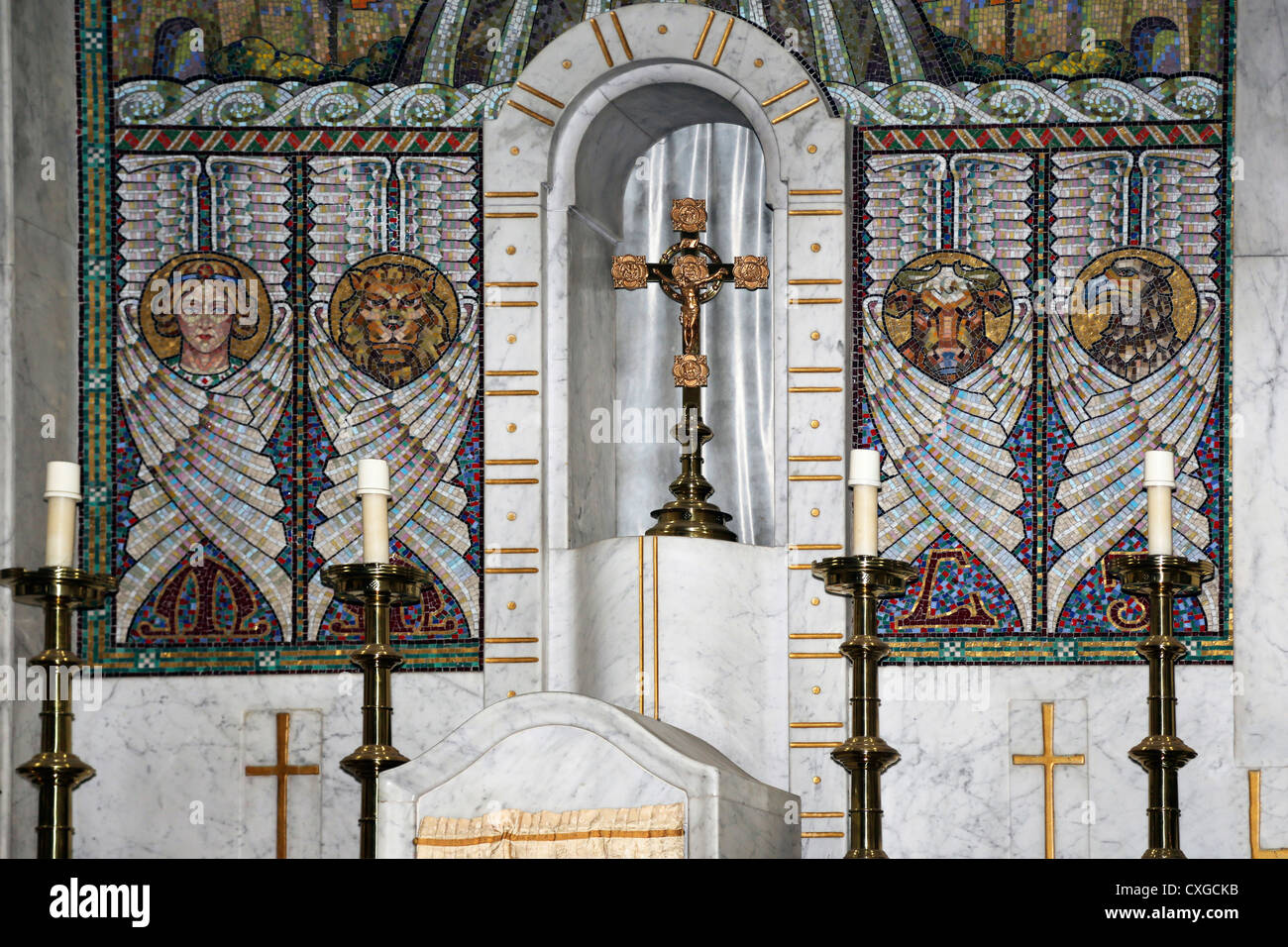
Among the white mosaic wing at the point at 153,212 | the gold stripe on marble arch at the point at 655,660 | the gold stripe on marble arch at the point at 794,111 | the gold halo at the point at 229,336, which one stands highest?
the gold stripe on marble arch at the point at 794,111

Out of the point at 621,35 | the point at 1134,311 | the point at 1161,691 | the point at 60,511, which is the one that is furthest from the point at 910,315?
the point at 60,511

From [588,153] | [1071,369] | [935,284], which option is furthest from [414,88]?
[1071,369]

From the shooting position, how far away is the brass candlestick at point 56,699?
6.94 metres

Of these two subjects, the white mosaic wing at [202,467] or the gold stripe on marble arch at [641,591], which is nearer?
the gold stripe on marble arch at [641,591]

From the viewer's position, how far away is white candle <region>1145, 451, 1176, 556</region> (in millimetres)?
7324

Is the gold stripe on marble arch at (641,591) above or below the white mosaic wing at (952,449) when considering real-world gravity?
below

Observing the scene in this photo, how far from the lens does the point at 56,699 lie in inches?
280

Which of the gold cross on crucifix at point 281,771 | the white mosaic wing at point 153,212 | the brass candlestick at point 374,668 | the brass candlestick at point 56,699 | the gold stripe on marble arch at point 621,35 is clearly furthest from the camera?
the white mosaic wing at point 153,212

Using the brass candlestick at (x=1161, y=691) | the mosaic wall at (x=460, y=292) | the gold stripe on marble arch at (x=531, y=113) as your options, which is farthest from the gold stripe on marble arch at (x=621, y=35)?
the brass candlestick at (x=1161, y=691)

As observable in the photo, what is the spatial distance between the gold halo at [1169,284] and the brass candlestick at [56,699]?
4.38 m

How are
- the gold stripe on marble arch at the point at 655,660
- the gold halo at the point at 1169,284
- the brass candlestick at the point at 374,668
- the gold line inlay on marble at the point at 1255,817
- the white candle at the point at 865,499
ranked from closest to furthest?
1. the brass candlestick at the point at 374,668
2. the white candle at the point at 865,499
3. the gold stripe on marble arch at the point at 655,660
4. the gold line inlay on marble at the point at 1255,817
5. the gold halo at the point at 1169,284

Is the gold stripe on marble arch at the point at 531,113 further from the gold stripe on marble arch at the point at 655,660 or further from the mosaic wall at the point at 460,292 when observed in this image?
the gold stripe on marble arch at the point at 655,660

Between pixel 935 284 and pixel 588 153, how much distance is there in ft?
5.43
